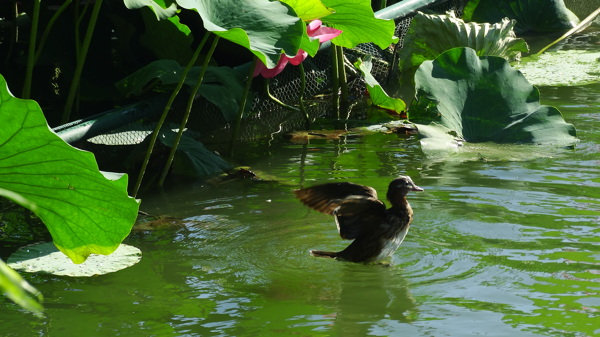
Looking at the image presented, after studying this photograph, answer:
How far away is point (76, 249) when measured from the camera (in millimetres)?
2732

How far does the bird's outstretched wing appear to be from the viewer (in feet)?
10.2

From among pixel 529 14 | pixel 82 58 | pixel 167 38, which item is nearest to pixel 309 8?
pixel 82 58

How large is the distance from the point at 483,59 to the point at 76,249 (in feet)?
9.38

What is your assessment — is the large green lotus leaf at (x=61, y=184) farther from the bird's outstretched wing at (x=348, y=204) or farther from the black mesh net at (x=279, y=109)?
the black mesh net at (x=279, y=109)

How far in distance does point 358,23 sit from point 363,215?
4.22 feet

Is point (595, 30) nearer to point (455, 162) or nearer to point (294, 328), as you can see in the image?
point (455, 162)

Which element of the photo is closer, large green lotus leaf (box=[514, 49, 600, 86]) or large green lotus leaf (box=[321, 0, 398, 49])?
large green lotus leaf (box=[321, 0, 398, 49])

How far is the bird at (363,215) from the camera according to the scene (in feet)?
10.2

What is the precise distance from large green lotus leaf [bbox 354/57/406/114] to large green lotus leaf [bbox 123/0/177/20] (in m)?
1.54

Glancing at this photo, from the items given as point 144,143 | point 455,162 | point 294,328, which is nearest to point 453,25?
point 455,162

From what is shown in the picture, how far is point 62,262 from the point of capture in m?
2.99

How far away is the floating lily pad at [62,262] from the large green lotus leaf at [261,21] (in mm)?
919

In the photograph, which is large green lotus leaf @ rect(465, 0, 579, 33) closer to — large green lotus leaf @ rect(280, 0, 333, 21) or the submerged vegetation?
the submerged vegetation

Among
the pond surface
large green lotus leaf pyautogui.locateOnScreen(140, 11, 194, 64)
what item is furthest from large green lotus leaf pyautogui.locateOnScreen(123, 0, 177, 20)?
the pond surface
